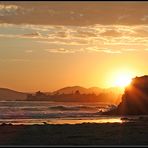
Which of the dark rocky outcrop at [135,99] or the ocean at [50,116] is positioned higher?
Answer: the dark rocky outcrop at [135,99]

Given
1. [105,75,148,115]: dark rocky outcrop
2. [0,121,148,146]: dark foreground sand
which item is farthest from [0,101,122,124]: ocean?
[0,121,148,146]: dark foreground sand

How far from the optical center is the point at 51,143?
21094 mm

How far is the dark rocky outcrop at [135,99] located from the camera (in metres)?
70.3

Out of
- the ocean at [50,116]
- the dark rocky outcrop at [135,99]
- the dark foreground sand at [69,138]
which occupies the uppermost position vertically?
the dark rocky outcrop at [135,99]

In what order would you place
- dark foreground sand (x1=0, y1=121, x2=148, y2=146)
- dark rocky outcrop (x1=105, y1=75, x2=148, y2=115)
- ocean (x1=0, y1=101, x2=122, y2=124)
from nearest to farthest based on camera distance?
dark foreground sand (x1=0, y1=121, x2=148, y2=146), ocean (x1=0, y1=101, x2=122, y2=124), dark rocky outcrop (x1=105, y1=75, x2=148, y2=115)

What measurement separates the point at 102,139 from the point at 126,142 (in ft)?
5.83

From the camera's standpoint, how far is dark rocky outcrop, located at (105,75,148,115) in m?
70.3

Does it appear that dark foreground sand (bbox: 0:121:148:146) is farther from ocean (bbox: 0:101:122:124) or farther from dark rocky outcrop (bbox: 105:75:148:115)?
dark rocky outcrop (bbox: 105:75:148:115)

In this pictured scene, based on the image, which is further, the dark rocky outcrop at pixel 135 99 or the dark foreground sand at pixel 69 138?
the dark rocky outcrop at pixel 135 99

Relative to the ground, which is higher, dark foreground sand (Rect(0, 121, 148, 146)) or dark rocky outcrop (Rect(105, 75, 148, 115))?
dark rocky outcrop (Rect(105, 75, 148, 115))

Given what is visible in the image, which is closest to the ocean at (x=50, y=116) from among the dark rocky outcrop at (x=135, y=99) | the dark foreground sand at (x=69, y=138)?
the dark rocky outcrop at (x=135, y=99)

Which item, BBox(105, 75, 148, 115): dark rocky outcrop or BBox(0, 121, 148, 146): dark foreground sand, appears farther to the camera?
BBox(105, 75, 148, 115): dark rocky outcrop

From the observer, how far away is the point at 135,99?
72.8m

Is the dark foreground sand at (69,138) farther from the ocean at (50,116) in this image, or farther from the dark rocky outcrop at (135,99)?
the dark rocky outcrop at (135,99)
